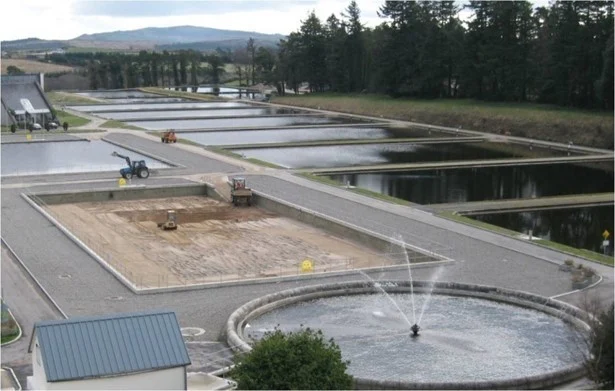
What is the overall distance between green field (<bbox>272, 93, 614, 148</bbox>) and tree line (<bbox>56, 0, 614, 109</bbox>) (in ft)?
5.48

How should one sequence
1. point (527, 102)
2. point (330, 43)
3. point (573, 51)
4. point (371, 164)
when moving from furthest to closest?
point (330, 43) → point (527, 102) → point (573, 51) → point (371, 164)

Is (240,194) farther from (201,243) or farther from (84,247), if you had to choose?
(84,247)

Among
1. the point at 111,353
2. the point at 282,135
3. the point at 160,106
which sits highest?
the point at 111,353

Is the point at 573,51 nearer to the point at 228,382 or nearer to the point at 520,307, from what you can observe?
the point at 520,307

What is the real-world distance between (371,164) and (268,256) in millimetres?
20541

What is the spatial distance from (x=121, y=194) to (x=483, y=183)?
14.8m

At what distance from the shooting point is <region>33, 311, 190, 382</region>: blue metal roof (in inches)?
528

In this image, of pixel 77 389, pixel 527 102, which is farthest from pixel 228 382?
pixel 527 102

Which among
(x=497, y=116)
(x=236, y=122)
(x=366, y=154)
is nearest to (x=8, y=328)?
(x=366, y=154)

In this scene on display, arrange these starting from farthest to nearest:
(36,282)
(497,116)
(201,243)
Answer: (497,116)
(201,243)
(36,282)

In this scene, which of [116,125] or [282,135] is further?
[116,125]

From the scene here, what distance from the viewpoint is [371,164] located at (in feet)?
157

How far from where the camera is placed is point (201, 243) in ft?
97.3

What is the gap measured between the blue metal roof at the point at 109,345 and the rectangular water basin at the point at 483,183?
23374 mm
